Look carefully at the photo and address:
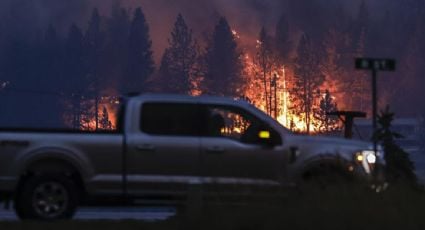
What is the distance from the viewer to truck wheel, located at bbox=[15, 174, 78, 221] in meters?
13.2

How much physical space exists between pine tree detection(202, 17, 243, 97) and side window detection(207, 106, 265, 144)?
57621 mm

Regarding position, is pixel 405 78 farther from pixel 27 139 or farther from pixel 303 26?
pixel 27 139

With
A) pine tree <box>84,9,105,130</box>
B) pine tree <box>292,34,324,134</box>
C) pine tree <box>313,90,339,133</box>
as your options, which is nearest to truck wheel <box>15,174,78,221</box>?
pine tree <box>313,90,339,133</box>

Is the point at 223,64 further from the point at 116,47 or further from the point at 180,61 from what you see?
the point at 116,47

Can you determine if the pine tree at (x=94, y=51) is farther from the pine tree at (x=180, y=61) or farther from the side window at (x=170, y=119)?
the side window at (x=170, y=119)

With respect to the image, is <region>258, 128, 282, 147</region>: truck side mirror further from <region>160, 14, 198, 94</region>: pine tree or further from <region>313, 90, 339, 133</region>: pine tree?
<region>160, 14, 198, 94</region>: pine tree

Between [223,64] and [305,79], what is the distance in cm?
619

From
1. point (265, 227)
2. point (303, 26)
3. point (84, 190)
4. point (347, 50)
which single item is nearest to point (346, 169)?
point (265, 227)

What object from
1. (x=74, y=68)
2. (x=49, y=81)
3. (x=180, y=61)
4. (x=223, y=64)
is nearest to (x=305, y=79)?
(x=223, y=64)

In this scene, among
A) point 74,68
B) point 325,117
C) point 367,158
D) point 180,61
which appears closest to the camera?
point 367,158

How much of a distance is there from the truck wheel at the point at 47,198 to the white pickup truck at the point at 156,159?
1 centimetres

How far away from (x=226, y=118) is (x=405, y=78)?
244 ft

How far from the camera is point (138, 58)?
264ft

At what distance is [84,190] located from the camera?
1343cm
